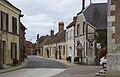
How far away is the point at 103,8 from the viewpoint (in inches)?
1704

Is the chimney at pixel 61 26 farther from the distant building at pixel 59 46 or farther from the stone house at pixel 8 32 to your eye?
the stone house at pixel 8 32

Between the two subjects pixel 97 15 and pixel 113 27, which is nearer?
pixel 113 27

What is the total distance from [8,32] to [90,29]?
429 inches

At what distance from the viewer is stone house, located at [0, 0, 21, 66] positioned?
110ft

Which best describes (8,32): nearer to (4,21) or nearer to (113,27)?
(4,21)

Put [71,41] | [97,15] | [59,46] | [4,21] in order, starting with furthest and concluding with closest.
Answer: [59,46] → [71,41] → [97,15] → [4,21]

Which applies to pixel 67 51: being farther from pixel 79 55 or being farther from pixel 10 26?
pixel 10 26

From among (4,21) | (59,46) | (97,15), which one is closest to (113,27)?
Result: (4,21)

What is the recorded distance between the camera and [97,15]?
42.6 meters

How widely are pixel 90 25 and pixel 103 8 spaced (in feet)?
Result: 12.9

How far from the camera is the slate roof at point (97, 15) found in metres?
41.2

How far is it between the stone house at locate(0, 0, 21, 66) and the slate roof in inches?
360

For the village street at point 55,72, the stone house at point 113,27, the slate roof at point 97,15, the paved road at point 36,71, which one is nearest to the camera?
the stone house at point 113,27

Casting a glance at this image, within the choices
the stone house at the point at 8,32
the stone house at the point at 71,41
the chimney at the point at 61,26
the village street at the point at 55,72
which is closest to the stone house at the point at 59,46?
the chimney at the point at 61,26
